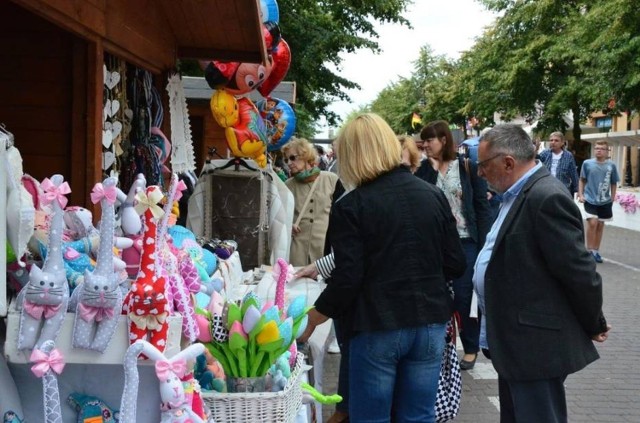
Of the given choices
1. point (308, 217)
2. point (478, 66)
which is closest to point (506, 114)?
point (478, 66)

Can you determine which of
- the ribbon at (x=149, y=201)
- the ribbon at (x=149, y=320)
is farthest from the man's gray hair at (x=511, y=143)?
the ribbon at (x=149, y=320)

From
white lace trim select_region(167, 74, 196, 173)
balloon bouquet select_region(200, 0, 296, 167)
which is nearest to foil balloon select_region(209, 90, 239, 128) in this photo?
balloon bouquet select_region(200, 0, 296, 167)

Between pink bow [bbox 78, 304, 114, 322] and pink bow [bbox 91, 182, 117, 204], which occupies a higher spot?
pink bow [bbox 91, 182, 117, 204]

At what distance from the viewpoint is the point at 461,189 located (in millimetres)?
5617

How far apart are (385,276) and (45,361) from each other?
1436 mm

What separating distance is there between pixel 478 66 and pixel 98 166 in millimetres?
29995

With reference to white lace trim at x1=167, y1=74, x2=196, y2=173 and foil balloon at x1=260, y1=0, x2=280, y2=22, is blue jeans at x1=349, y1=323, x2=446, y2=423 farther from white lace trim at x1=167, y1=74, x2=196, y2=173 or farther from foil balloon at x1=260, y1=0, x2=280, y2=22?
foil balloon at x1=260, y1=0, x2=280, y2=22

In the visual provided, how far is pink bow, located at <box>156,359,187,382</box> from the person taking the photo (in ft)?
7.73

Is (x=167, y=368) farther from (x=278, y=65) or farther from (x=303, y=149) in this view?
(x=278, y=65)

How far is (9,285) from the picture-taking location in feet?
8.11

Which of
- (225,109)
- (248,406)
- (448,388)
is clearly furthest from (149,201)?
(225,109)

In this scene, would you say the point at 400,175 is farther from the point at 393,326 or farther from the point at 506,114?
the point at 506,114

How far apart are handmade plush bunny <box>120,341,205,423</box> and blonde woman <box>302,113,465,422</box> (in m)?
0.91

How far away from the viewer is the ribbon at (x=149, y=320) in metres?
2.36
